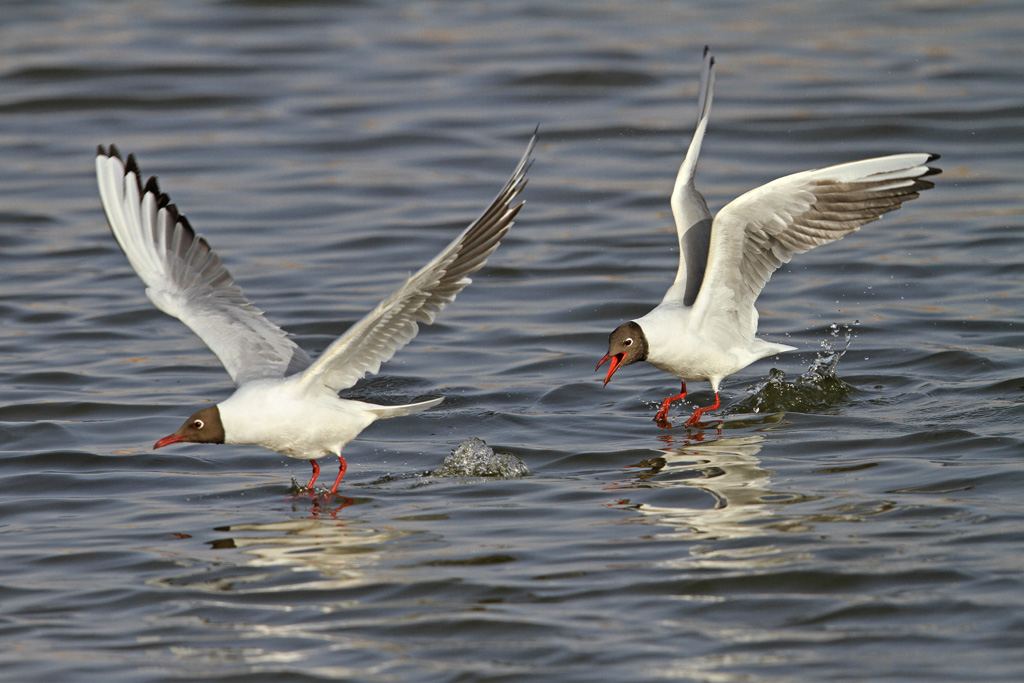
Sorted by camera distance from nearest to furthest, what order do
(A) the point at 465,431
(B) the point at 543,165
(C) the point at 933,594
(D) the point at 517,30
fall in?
(C) the point at 933,594
(A) the point at 465,431
(B) the point at 543,165
(D) the point at 517,30

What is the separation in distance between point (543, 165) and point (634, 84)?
9.83ft

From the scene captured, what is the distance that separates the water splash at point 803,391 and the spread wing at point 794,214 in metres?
0.76

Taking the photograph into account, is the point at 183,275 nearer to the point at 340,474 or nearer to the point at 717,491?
the point at 340,474

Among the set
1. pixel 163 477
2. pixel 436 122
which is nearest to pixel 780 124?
pixel 436 122

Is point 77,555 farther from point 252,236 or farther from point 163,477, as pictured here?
point 252,236

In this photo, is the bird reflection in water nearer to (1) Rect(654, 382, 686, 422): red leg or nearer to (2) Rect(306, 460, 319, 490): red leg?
(1) Rect(654, 382, 686, 422): red leg

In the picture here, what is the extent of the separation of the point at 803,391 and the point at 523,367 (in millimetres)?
2187

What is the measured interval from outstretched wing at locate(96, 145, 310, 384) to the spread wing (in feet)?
8.46

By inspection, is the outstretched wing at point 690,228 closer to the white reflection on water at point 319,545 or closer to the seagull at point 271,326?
the seagull at point 271,326

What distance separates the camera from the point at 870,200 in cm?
813

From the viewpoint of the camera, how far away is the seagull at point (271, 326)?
6.66 meters

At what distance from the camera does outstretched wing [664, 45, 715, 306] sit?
8828mm

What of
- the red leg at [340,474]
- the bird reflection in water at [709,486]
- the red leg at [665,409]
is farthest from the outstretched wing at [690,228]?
the red leg at [340,474]

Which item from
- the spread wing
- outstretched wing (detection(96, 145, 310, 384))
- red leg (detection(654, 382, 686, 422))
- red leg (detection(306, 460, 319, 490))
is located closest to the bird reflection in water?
red leg (detection(654, 382, 686, 422))
